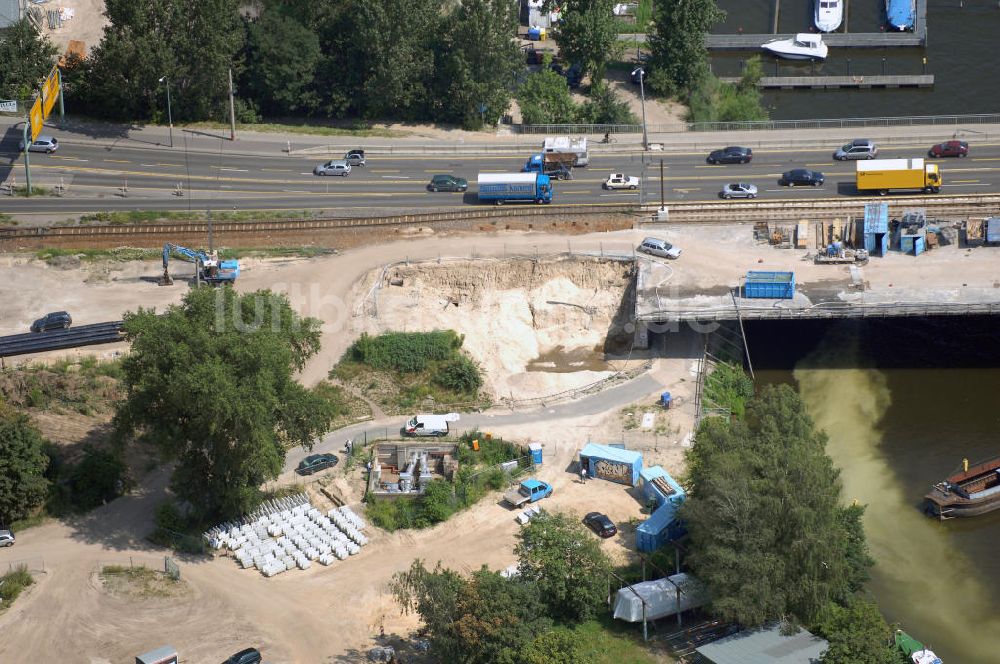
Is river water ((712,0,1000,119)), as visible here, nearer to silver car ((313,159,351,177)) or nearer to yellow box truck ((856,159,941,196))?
yellow box truck ((856,159,941,196))

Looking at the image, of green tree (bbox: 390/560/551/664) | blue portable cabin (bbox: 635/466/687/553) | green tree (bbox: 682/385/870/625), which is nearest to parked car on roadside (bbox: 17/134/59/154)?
blue portable cabin (bbox: 635/466/687/553)

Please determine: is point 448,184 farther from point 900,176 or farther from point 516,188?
point 900,176

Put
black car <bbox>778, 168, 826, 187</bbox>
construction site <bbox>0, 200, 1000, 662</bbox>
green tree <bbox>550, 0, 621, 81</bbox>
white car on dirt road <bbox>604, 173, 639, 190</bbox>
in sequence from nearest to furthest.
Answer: construction site <bbox>0, 200, 1000, 662</bbox>
black car <bbox>778, 168, 826, 187</bbox>
white car on dirt road <bbox>604, 173, 639, 190</bbox>
green tree <bbox>550, 0, 621, 81</bbox>

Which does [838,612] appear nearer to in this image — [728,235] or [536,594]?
[536,594]

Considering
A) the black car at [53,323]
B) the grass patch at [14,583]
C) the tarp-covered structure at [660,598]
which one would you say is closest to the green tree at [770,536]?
the tarp-covered structure at [660,598]

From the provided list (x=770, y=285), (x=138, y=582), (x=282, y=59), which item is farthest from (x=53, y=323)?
(x=770, y=285)

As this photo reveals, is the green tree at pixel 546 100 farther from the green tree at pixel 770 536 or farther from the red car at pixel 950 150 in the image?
the green tree at pixel 770 536
